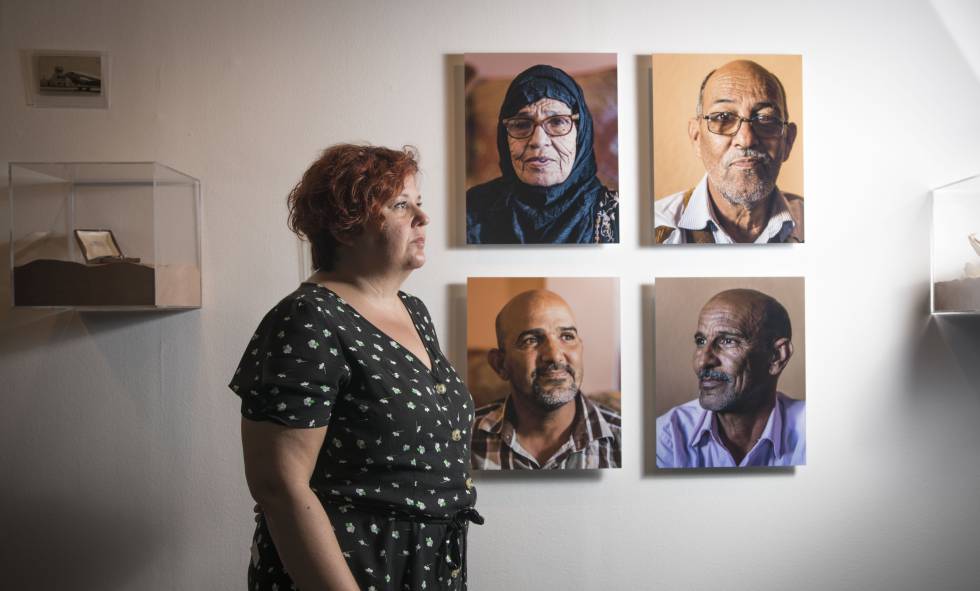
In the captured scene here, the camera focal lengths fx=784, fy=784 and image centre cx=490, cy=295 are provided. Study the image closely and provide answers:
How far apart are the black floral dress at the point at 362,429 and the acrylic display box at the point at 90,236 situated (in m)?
0.66

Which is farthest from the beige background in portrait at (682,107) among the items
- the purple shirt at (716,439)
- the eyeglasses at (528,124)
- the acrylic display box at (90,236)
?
the acrylic display box at (90,236)

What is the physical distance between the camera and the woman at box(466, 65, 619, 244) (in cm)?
204

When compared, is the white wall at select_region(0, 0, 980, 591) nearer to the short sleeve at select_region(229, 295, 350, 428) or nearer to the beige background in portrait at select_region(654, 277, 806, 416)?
the beige background in portrait at select_region(654, 277, 806, 416)

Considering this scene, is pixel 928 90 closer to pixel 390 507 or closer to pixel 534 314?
pixel 534 314

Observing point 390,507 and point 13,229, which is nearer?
point 390,507

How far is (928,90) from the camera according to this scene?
6.98ft

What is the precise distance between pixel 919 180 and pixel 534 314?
1111mm

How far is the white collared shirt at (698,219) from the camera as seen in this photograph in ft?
6.75

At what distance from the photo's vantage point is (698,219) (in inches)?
81.0

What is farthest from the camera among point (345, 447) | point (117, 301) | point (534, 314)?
point (534, 314)

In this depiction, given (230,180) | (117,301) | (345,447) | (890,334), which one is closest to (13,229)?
(117,301)

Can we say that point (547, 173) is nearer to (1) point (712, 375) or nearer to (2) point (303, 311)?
(1) point (712, 375)

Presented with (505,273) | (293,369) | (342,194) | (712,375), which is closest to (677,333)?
(712,375)

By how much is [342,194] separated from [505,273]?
0.74 meters
